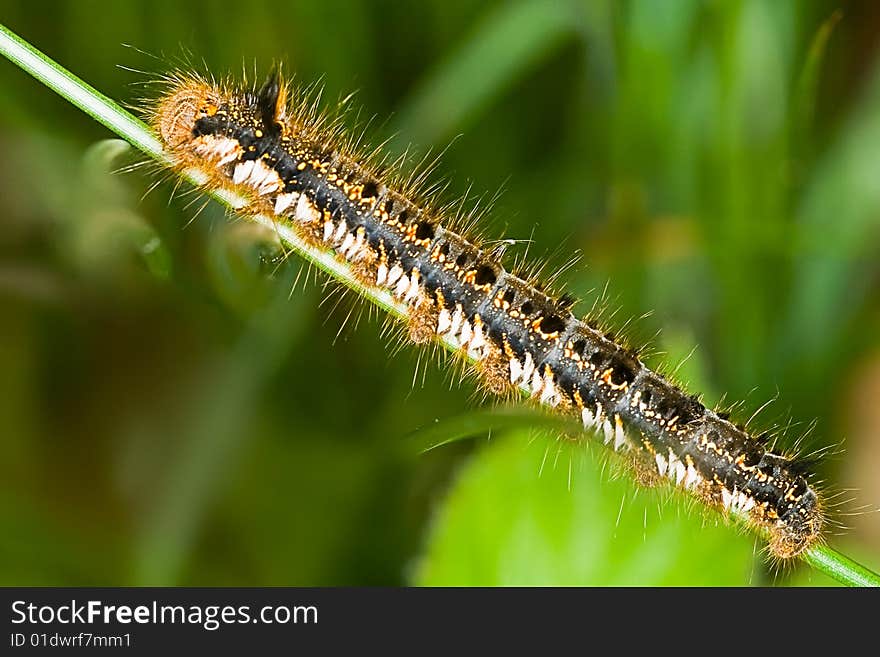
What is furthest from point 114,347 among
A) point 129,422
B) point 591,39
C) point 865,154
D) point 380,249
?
point 865,154

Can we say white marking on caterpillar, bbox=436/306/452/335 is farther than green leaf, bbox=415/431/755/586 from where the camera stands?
No

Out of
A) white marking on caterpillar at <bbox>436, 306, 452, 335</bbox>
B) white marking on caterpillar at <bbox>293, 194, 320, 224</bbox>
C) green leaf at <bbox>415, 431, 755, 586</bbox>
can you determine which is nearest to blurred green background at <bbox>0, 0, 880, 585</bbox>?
green leaf at <bbox>415, 431, 755, 586</bbox>

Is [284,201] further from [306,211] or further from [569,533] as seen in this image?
[569,533]

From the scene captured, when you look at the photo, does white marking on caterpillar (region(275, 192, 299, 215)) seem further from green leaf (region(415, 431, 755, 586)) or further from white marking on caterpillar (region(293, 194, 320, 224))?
green leaf (region(415, 431, 755, 586))

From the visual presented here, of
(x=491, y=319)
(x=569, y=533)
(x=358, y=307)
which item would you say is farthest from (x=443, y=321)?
(x=358, y=307)

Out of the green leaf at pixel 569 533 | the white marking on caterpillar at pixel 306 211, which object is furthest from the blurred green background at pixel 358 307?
the white marking on caterpillar at pixel 306 211

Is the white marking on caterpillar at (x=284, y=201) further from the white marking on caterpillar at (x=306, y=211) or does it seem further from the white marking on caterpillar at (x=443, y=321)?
the white marking on caterpillar at (x=443, y=321)
